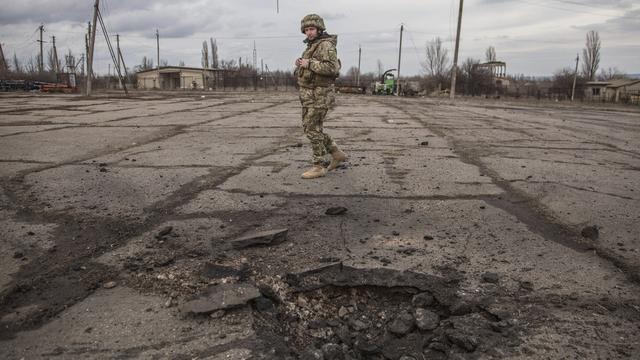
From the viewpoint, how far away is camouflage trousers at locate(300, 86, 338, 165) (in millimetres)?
4855

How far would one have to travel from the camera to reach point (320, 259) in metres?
2.75

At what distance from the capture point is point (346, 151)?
652 centimetres

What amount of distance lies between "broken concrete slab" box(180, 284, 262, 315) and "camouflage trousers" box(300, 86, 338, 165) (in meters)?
2.67

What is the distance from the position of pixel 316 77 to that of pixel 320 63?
0.19 metres

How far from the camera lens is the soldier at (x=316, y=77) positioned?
4.66m

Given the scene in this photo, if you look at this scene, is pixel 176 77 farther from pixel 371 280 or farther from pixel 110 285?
pixel 371 280

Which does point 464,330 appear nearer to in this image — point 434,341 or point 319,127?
point 434,341

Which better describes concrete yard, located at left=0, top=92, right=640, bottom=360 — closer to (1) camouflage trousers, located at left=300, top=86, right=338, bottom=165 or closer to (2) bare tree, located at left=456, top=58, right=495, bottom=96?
(1) camouflage trousers, located at left=300, top=86, right=338, bottom=165

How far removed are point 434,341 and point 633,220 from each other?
2454 mm

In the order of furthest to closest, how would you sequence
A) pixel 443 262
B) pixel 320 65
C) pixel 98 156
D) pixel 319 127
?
pixel 98 156, pixel 319 127, pixel 320 65, pixel 443 262

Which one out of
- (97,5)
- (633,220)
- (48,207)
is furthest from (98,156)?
(97,5)

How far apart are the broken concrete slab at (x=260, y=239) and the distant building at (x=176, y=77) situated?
202ft

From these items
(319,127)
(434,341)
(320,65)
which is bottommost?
(434,341)

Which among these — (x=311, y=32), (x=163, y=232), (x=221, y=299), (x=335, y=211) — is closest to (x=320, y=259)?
(x=221, y=299)
